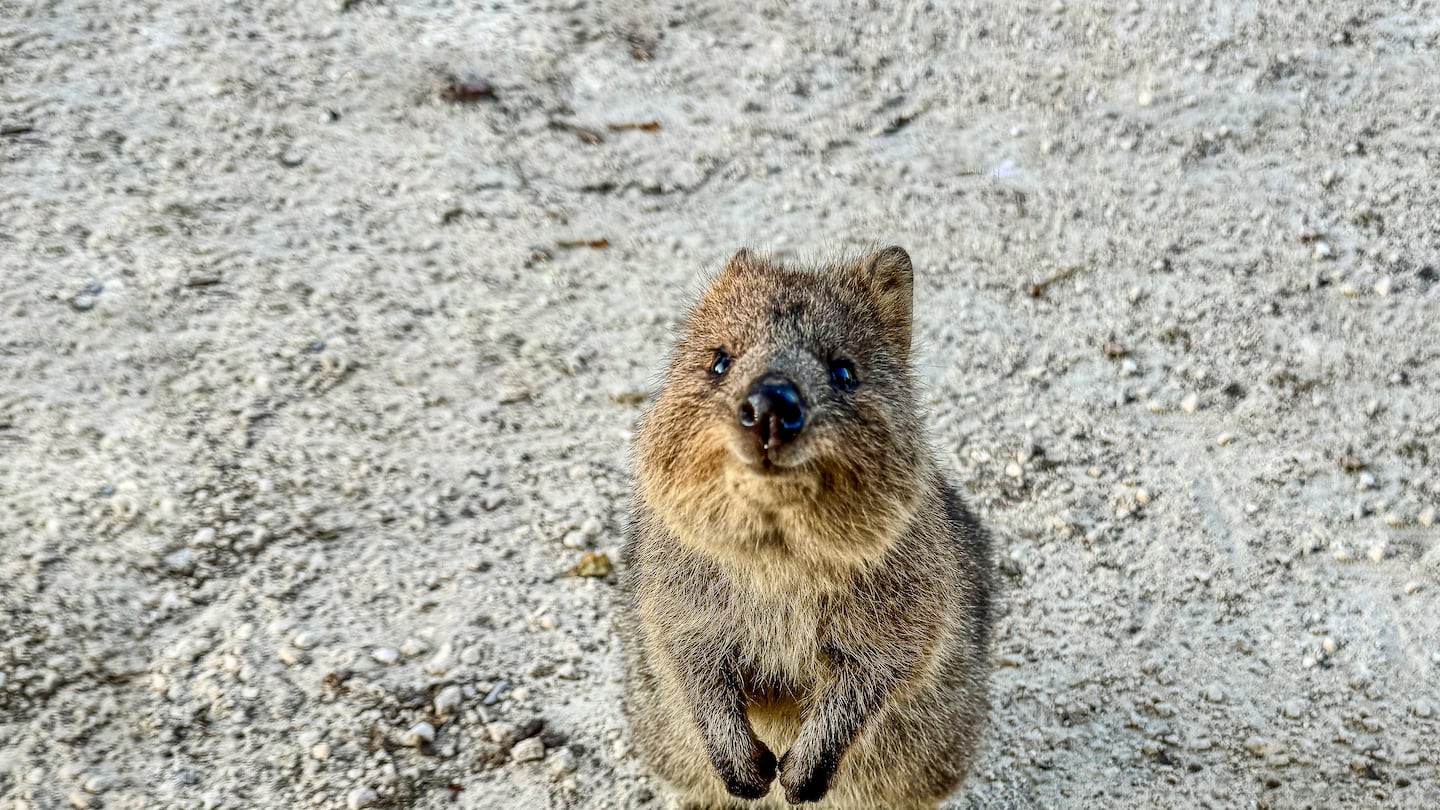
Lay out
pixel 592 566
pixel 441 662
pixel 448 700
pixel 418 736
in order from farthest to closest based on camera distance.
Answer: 1. pixel 592 566
2. pixel 441 662
3. pixel 448 700
4. pixel 418 736

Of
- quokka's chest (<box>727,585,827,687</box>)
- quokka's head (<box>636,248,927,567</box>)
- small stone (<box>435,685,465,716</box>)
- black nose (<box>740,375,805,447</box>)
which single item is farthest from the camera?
small stone (<box>435,685,465,716</box>)

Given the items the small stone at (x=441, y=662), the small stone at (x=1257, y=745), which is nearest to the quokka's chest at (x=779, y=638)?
the small stone at (x=441, y=662)

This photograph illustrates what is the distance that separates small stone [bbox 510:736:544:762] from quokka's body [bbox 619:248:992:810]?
1.35 feet

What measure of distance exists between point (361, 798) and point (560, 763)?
0.71m

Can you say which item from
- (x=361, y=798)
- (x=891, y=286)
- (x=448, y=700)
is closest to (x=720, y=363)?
(x=891, y=286)

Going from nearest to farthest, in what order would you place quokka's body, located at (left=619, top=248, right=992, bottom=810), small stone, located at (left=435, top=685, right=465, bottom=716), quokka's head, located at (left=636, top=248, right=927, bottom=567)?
quokka's head, located at (left=636, top=248, right=927, bottom=567) < quokka's body, located at (left=619, top=248, right=992, bottom=810) < small stone, located at (left=435, top=685, right=465, bottom=716)

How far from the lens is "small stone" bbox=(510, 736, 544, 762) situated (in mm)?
3883

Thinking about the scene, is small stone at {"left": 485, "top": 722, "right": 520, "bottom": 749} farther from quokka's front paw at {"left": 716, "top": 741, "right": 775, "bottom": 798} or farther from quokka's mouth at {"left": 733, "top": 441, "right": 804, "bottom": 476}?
quokka's mouth at {"left": 733, "top": 441, "right": 804, "bottom": 476}

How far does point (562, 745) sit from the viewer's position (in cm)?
394

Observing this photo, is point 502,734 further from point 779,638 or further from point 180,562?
point 180,562

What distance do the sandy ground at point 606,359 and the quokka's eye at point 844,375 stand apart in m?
1.84

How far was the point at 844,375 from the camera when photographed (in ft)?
9.78

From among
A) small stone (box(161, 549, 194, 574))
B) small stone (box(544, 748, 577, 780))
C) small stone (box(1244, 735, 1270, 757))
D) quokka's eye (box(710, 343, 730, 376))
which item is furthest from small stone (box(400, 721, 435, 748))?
small stone (box(1244, 735, 1270, 757))

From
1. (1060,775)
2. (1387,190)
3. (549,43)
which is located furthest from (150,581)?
(1387,190)
